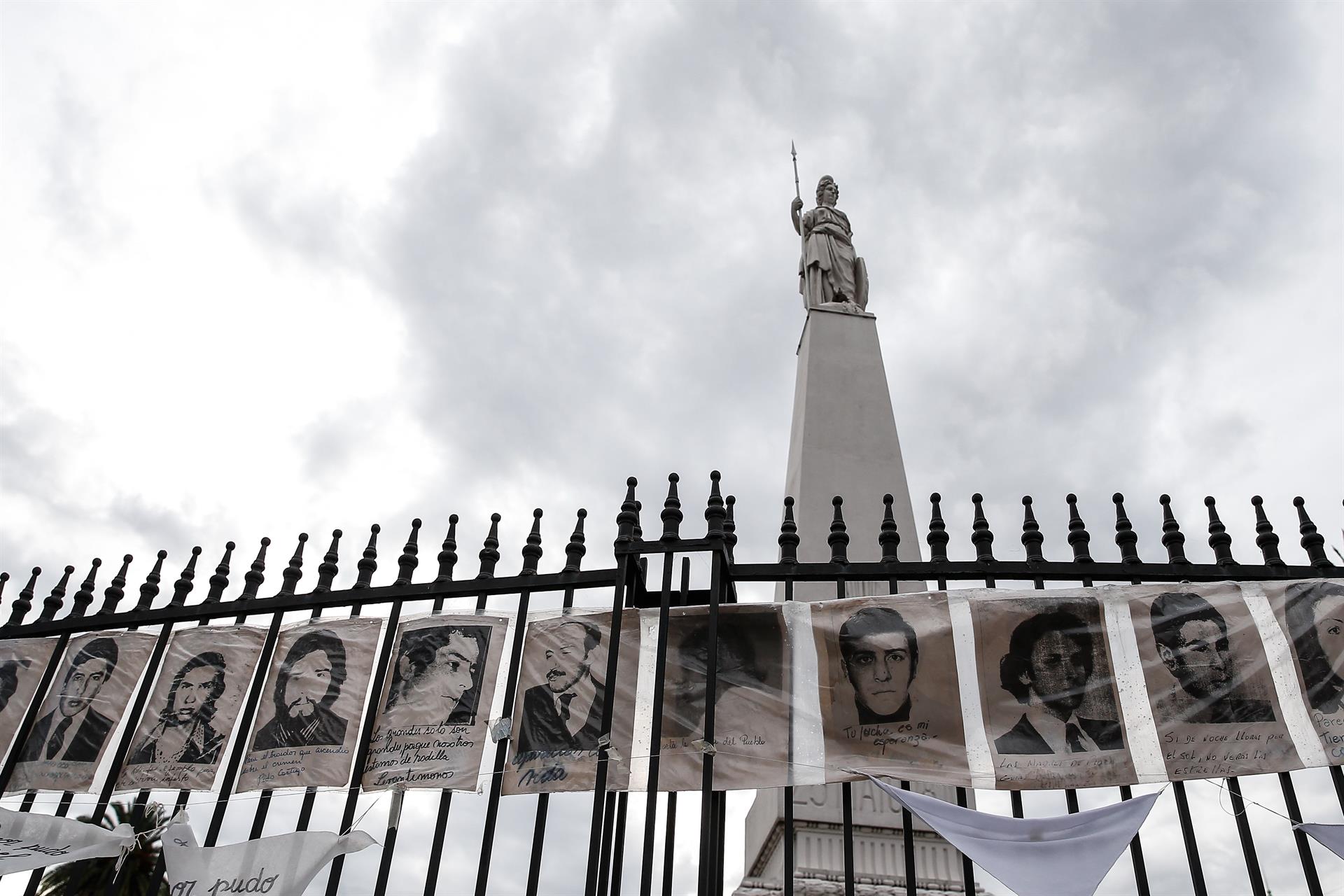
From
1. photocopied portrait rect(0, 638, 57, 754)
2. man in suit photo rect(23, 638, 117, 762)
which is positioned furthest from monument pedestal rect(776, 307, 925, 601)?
photocopied portrait rect(0, 638, 57, 754)

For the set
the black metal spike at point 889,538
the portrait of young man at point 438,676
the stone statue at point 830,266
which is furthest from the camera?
the stone statue at point 830,266

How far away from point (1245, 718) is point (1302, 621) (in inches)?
25.2

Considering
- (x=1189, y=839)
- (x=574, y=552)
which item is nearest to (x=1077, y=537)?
(x=1189, y=839)

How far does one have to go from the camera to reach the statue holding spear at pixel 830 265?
31.7ft

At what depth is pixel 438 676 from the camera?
16.7 ft

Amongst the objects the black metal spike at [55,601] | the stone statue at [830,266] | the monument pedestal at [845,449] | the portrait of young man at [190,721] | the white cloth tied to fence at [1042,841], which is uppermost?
the stone statue at [830,266]

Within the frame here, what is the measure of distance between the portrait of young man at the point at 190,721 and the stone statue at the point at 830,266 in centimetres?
643

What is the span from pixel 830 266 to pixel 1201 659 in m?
6.12

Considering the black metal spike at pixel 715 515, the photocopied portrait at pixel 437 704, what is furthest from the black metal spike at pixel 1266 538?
the photocopied portrait at pixel 437 704

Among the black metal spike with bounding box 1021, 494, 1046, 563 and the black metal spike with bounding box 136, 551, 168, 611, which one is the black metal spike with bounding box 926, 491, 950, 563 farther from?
the black metal spike with bounding box 136, 551, 168, 611

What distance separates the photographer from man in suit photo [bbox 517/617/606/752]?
15.7 ft

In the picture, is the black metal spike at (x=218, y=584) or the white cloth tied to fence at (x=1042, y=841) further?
the black metal spike at (x=218, y=584)

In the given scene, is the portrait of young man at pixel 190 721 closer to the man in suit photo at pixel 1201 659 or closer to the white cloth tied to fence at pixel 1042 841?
the white cloth tied to fence at pixel 1042 841

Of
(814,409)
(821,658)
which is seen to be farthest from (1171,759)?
(814,409)
